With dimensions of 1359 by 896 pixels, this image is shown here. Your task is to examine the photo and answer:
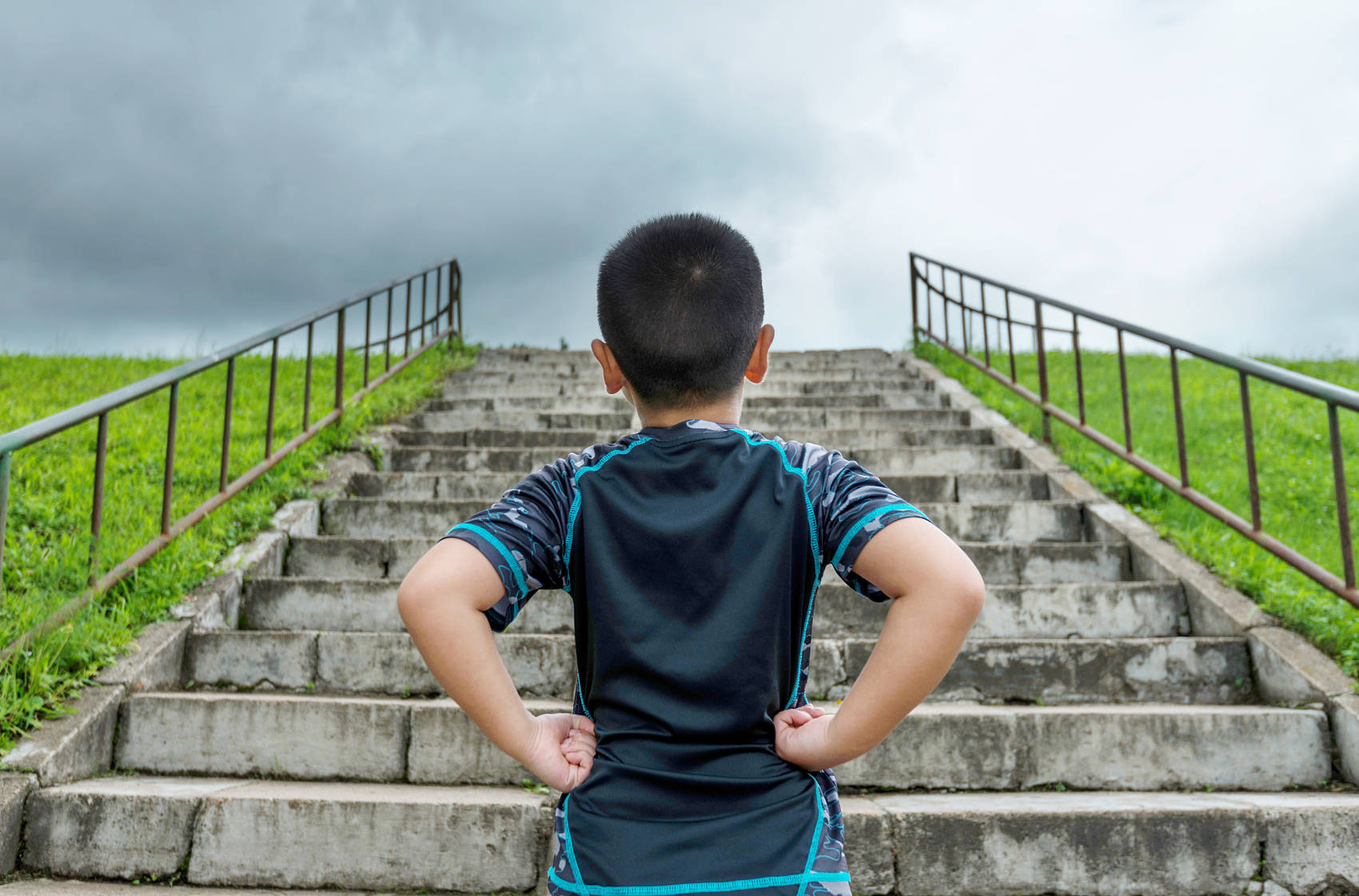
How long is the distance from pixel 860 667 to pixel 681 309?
241 centimetres

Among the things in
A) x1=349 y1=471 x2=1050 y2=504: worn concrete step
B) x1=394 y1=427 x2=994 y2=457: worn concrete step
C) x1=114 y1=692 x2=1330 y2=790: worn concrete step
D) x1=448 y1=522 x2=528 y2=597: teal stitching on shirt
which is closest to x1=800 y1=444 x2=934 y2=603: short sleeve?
x1=448 y1=522 x2=528 y2=597: teal stitching on shirt

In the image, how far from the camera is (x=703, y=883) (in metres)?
0.89

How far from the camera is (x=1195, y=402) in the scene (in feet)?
23.4

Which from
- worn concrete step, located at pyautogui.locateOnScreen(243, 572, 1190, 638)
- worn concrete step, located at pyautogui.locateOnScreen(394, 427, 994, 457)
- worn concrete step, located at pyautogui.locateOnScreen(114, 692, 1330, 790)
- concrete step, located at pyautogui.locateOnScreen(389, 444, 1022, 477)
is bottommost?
worn concrete step, located at pyautogui.locateOnScreen(114, 692, 1330, 790)

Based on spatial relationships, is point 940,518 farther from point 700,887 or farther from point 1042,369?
point 700,887

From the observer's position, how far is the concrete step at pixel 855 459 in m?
5.27

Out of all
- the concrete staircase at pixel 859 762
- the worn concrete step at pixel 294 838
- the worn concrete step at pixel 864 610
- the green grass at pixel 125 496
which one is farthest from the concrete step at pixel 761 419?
the worn concrete step at pixel 294 838

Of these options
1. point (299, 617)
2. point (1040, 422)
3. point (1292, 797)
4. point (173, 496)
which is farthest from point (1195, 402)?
point (173, 496)

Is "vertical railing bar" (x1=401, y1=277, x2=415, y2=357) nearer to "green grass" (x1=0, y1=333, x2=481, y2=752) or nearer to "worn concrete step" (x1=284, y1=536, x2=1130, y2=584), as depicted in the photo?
"green grass" (x1=0, y1=333, x2=481, y2=752)

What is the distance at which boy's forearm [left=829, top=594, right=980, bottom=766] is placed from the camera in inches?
36.5

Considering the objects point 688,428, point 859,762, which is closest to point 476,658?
point 688,428

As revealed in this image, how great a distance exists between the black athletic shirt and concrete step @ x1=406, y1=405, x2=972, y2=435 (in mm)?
5058

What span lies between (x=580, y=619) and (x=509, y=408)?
→ 19.9 feet

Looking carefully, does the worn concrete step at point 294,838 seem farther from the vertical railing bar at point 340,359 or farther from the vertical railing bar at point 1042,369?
the vertical railing bar at point 1042,369
